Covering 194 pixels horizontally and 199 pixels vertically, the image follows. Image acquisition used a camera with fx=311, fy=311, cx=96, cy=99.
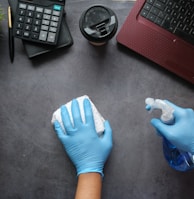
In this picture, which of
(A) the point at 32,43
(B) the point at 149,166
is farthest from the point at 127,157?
(A) the point at 32,43

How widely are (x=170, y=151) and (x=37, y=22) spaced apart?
18.5 inches

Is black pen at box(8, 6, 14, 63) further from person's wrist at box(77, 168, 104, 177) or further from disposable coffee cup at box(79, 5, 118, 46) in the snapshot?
person's wrist at box(77, 168, 104, 177)

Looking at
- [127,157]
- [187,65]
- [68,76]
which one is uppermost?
[187,65]

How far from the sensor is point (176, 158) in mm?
779

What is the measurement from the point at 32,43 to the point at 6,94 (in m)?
0.15

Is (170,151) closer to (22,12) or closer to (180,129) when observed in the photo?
(180,129)

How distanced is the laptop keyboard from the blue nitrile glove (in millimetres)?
273

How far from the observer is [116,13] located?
820 millimetres

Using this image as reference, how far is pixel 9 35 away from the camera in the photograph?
798mm

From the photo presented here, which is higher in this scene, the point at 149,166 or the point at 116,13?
the point at 116,13

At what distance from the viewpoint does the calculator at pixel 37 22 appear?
777 millimetres

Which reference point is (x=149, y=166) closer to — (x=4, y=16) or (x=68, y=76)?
(x=68, y=76)

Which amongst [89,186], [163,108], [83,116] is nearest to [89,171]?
[89,186]

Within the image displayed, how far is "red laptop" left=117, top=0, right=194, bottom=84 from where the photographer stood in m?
0.77
